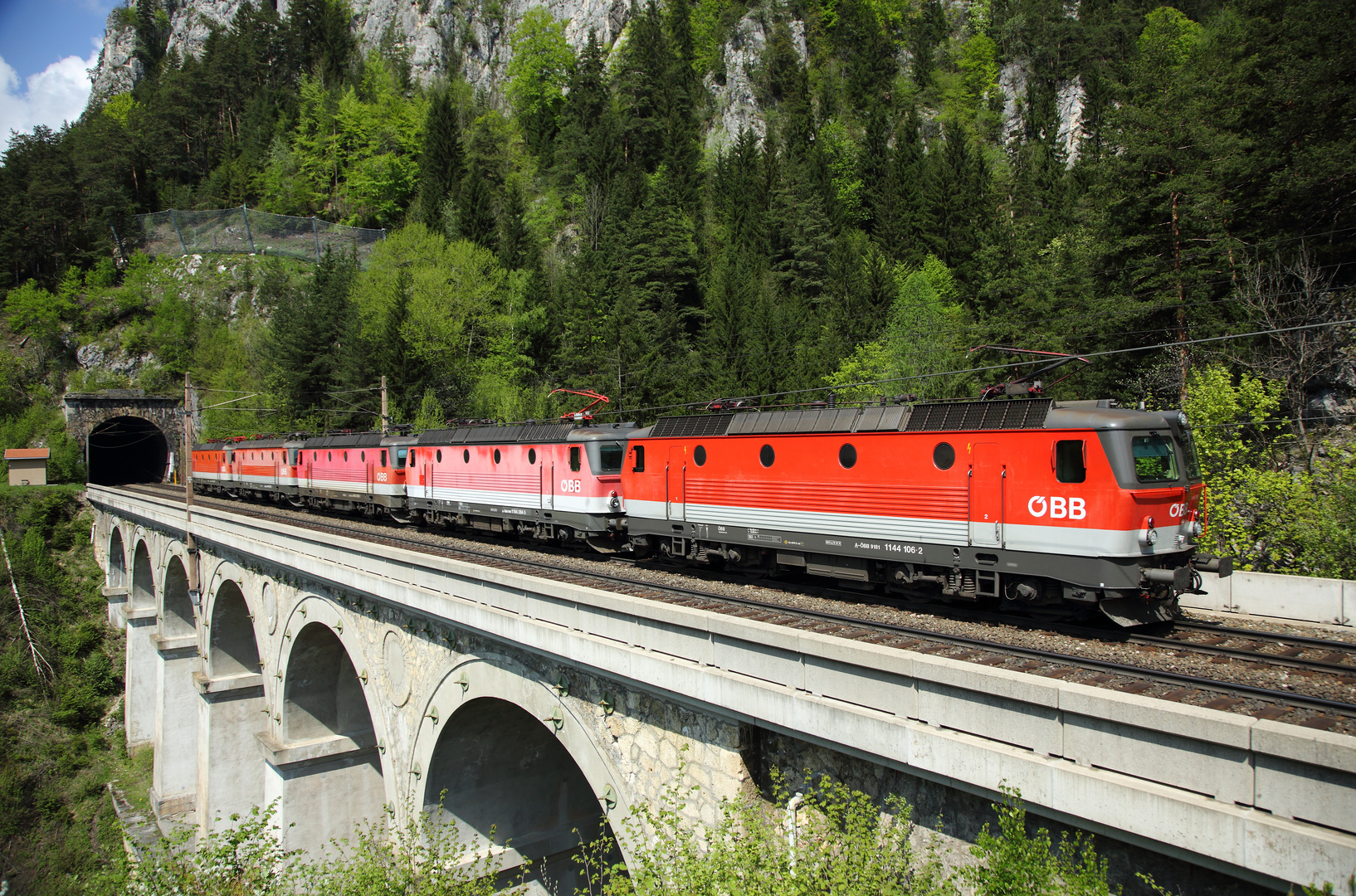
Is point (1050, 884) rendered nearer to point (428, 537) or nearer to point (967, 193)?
point (428, 537)

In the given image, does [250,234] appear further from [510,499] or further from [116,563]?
[510,499]

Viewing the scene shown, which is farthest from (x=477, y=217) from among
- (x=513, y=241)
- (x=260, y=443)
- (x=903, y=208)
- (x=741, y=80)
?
(x=741, y=80)

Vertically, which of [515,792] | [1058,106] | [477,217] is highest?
[1058,106]

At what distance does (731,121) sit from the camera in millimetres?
79375

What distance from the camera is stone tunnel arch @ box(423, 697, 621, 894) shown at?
14688mm

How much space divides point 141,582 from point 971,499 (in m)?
44.8

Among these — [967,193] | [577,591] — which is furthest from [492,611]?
[967,193]

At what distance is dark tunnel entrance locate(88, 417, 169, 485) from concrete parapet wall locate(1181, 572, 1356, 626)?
6946cm

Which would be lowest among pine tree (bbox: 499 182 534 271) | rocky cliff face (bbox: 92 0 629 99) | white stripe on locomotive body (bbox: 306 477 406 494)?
white stripe on locomotive body (bbox: 306 477 406 494)

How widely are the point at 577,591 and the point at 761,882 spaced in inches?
181

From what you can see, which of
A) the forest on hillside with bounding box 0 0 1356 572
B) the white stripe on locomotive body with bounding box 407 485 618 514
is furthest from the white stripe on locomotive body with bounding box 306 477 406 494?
the forest on hillside with bounding box 0 0 1356 572

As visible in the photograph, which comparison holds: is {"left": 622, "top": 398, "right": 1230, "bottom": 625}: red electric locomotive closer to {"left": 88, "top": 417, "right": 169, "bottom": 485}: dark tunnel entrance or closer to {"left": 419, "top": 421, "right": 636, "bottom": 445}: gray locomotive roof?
{"left": 419, "top": 421, "right": 636, "bottom": 445}: gray locomotive roof

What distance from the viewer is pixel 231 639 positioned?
28.2 meters

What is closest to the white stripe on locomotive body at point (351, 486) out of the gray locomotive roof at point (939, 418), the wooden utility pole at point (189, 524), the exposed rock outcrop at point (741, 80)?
the wooden utility pole at point (189, 524)
